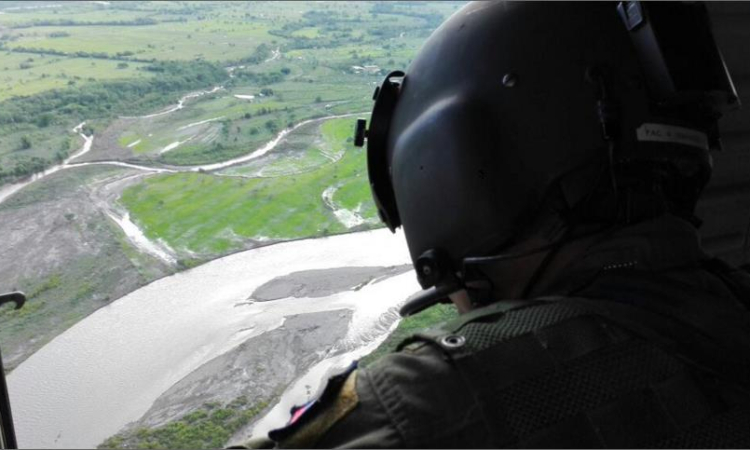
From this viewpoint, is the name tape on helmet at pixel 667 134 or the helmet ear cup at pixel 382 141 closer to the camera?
the name tape on helmet at pixel 667 134

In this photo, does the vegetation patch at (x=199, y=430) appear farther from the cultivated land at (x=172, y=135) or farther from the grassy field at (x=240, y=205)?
the grassy field at (x=240, y=205)

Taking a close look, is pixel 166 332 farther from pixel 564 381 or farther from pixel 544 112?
pixel 564 381

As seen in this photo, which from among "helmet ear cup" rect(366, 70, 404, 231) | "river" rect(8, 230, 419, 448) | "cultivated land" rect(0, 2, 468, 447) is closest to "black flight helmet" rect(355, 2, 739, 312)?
"helmet ear cup" rect(366, 70, 404, 231)

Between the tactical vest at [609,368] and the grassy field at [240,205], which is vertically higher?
the tactical vest at [609,368]

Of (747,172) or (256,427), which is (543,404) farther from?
(747,172)

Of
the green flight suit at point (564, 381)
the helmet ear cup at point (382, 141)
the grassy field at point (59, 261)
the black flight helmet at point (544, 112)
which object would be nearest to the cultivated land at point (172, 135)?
the grassy field at point (59, 261)
